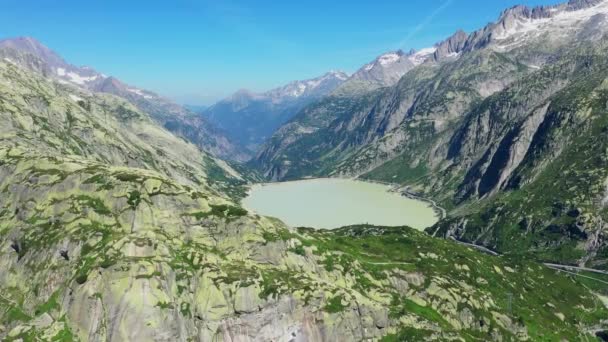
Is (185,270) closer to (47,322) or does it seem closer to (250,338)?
(250,338)

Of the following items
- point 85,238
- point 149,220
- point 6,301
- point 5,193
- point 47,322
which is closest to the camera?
point 47,322

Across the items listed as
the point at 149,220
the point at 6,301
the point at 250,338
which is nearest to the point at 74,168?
the point at 149,220

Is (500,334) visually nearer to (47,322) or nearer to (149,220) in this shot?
(149,220)

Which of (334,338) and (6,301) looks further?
(334,338)

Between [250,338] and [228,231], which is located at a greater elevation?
[228,231]

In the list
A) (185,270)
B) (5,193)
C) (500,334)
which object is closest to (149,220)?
(185,270)

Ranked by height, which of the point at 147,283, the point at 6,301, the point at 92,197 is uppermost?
the point at 92,197

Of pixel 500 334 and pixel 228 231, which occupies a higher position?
pixel 228 231

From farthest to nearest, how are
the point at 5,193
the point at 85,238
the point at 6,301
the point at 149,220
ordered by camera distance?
the point at 5,193
the point at 149,220
the point at 85,238
the point at 6,301

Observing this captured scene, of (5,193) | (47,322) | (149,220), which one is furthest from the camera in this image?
(5,193)
